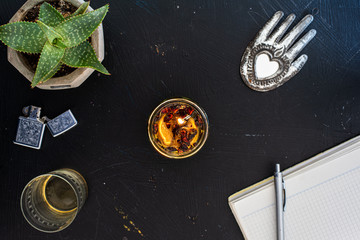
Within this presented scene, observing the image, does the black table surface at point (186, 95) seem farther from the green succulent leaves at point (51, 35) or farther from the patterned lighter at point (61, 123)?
the green succulent leaves at point (51, 35)

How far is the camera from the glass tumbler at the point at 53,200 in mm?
673

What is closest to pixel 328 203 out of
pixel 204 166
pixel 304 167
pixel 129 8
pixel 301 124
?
pixel 304 167

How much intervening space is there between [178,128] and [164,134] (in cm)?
4

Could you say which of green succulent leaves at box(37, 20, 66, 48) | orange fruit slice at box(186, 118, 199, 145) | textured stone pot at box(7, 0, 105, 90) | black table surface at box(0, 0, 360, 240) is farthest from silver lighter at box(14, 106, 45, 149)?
orange fruit slice at box(186, 118, 199, 145)

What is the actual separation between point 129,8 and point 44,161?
1.56 ft

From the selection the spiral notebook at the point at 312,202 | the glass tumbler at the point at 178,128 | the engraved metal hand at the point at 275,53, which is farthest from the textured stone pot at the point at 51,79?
the spiral notebook at the point at 312,202

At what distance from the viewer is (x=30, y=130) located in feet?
2.46

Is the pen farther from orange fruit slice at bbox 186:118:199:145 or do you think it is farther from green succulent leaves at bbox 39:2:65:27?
green succulent leaves at bbox 39:2:65:27

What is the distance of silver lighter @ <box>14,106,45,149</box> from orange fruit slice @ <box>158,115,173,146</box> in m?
0.31

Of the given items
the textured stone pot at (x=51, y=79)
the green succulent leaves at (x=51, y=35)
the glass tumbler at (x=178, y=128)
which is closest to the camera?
the green succulent leaves at (x=51, y=35)

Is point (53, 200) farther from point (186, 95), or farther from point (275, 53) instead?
point (275, 53)

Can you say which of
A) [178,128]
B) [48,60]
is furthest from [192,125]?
[48,60]

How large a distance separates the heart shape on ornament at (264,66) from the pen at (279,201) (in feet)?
0.81

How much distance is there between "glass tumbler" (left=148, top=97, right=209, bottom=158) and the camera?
0.72 m
